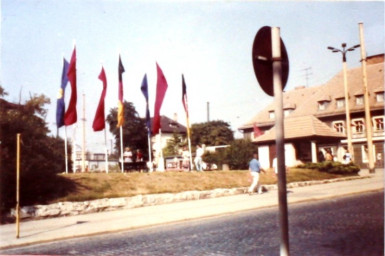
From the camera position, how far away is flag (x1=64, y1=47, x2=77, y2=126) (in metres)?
21.1

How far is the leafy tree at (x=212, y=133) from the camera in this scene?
82.3 metres

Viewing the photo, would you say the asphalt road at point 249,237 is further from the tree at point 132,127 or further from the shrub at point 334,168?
the tree at point 132,127

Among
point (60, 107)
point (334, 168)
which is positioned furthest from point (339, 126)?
point (60, 107)

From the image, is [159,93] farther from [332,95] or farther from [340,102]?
[332,95]

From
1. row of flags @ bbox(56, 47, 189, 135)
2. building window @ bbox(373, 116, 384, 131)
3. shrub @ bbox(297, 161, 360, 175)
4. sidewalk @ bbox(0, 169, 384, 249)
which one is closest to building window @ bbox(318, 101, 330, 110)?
building window @ bbox(373, 116, 384, 131)

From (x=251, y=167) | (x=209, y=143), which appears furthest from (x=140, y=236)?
(x=209, y=143)

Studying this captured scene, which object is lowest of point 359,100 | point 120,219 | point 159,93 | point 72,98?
point 120,219

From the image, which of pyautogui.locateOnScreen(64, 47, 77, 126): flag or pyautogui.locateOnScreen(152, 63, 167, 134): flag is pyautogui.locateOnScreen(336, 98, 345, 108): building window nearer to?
pyautogui.locateOnScreen(152, 63, 167, 134): flag

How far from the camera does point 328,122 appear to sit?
5344 centimetres

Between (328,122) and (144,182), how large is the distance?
39.7m

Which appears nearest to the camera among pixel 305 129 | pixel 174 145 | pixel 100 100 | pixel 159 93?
pixel 100 100

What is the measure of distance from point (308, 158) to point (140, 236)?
22.7 meters

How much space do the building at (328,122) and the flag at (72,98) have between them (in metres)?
9.71

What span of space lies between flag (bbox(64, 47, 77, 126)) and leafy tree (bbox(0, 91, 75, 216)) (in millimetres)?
3825
